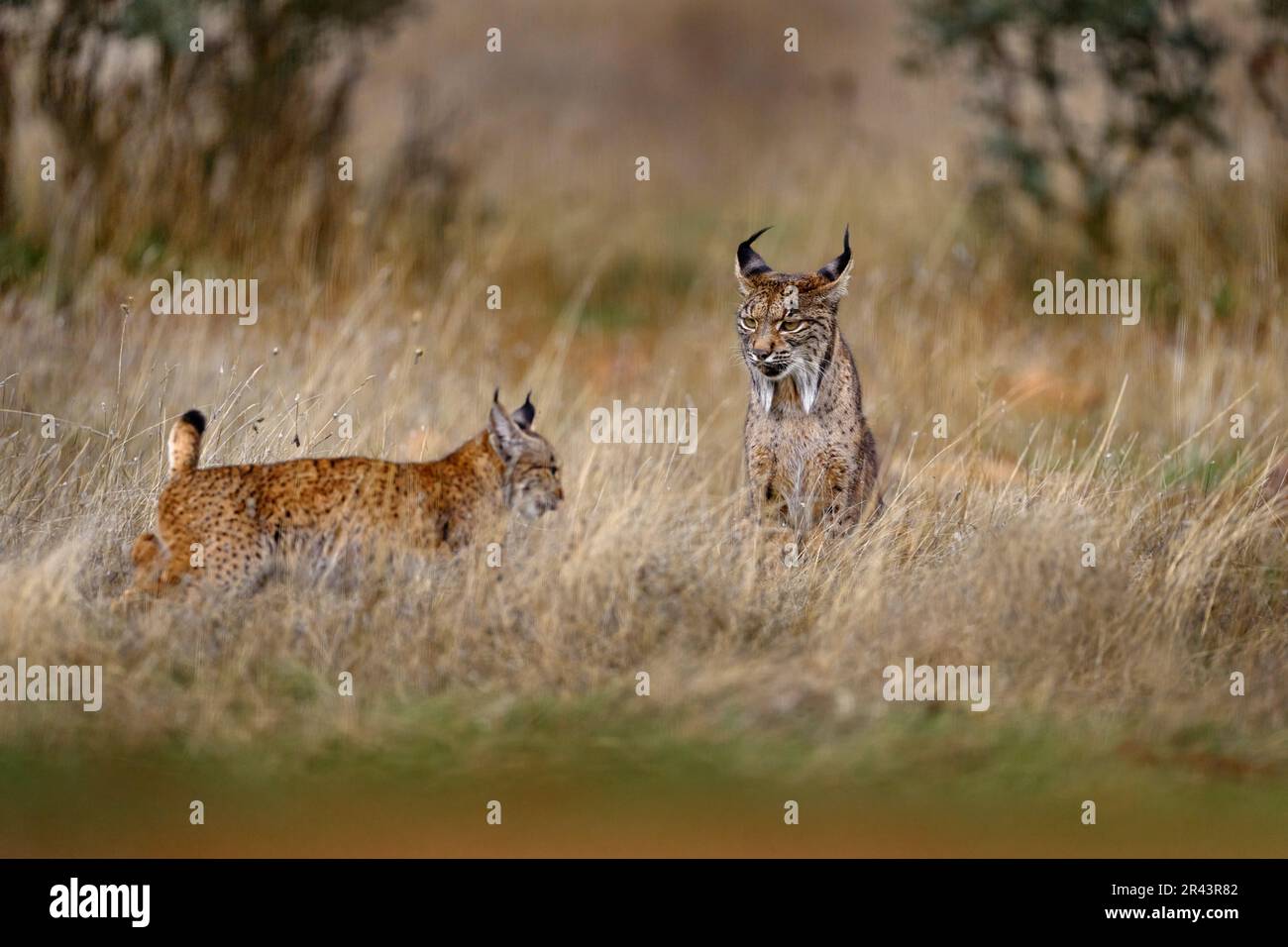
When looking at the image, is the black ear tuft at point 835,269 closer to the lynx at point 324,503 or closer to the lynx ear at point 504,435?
the lynx at point 324,503

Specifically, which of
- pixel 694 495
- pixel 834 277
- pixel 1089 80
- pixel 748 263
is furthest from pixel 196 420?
pixel 1089 80

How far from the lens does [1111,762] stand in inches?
246

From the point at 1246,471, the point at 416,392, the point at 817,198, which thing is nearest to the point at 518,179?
the point at 817,198

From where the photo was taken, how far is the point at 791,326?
27.1 ft

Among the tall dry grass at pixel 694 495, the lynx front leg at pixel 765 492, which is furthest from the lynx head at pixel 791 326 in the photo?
the tall dry grass at pixel 694 495

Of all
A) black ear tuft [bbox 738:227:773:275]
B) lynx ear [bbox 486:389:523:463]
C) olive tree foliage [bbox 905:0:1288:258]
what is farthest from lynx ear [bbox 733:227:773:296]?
olive tree foliage [bbox 905:0:1288:258]

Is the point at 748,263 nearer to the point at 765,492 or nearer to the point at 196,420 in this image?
the point at 765,492

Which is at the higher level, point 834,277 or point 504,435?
point 834,277

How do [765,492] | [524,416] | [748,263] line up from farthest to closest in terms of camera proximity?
[748,263] → [765,492] → [524,416]

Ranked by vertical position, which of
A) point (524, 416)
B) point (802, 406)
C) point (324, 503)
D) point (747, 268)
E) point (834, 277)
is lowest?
point (324, 503)

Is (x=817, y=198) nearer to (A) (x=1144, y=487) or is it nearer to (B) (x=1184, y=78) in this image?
(B) (x=1184, y=78)

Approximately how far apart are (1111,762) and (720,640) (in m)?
→ 1.61

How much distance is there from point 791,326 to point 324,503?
2.29m

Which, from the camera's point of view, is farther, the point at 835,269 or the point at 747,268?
the point at 747,268
